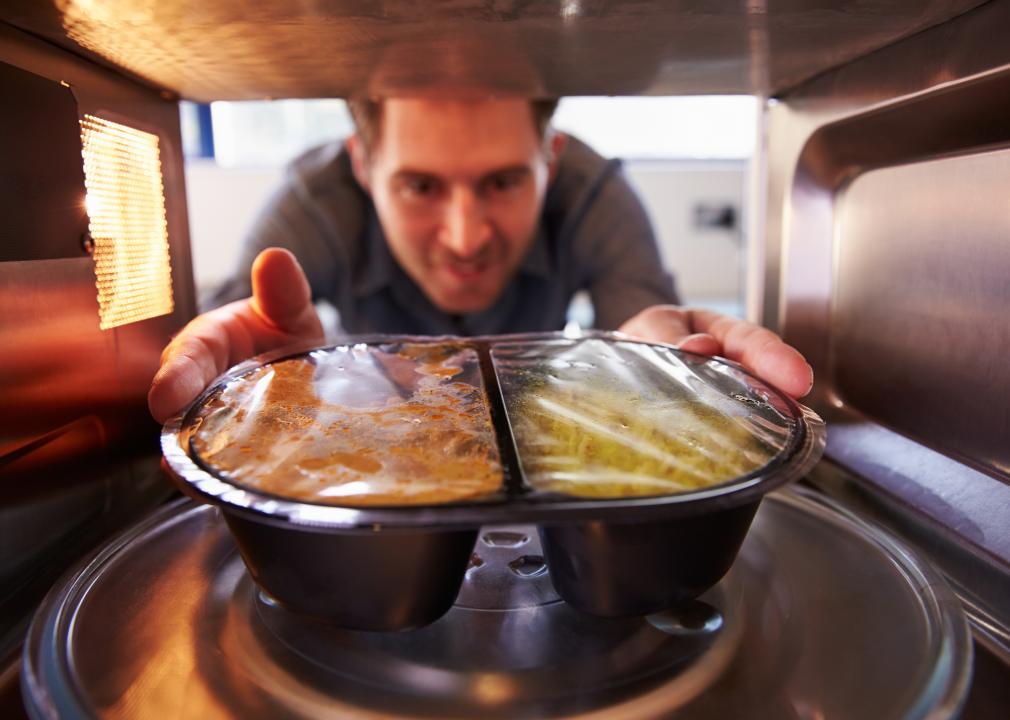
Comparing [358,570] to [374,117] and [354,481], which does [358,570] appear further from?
[374,117]

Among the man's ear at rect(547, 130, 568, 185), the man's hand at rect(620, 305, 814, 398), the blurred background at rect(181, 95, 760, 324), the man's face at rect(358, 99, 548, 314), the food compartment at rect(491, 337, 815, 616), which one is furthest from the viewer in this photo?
the blurred background at rect(181, 95, 760, 324)

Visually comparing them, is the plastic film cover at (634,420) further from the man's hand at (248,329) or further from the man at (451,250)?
the man's hand at (248,329)

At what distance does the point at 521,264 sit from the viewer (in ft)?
5.37

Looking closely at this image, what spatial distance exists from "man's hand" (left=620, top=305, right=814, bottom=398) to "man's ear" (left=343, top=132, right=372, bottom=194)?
80 cm

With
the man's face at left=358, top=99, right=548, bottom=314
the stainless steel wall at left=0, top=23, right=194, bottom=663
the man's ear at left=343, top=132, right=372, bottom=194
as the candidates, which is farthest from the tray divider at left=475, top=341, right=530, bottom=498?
the man's ear at left=343, top=132, right=372, bottom=194

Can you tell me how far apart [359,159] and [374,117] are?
28 centimetres

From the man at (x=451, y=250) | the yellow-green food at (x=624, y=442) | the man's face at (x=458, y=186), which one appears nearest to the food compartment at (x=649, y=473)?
the yellow-green food at (x=624, y=442)

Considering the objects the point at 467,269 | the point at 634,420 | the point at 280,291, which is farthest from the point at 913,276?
the point at 467,269

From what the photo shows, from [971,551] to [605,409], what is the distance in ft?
0.96

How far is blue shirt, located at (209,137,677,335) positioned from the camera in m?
1.62

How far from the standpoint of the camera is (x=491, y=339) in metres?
0.71

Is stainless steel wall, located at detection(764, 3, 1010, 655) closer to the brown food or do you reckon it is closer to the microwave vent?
the brown food

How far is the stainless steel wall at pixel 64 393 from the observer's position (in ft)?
1.67

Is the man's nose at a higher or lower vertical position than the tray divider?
higher
